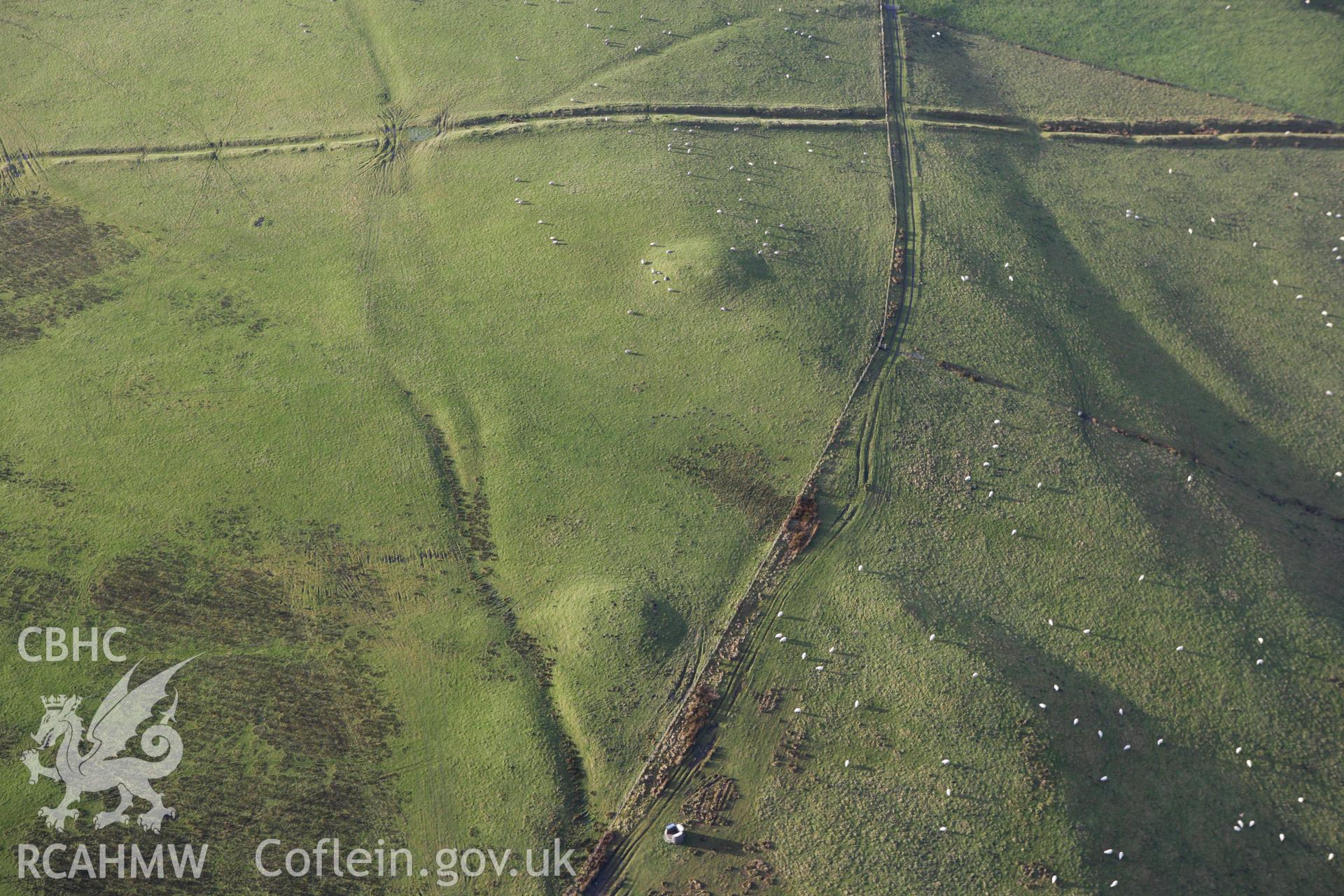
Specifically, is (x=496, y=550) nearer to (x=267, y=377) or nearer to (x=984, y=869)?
(x=267, y=377)

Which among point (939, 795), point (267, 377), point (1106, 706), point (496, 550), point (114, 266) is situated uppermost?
point (114, 266)

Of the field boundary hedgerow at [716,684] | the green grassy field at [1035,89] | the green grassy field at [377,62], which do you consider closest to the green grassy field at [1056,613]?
the field boundary hedgerow at [716,684]

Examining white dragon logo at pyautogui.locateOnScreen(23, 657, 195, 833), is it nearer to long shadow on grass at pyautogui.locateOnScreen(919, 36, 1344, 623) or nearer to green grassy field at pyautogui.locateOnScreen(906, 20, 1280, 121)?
long shadow on grass at pyautogui.locateOnScreen(919, 36, 1344, 623)

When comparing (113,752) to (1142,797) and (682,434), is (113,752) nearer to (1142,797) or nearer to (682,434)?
(682,434)

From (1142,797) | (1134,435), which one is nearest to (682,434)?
(1134,435)

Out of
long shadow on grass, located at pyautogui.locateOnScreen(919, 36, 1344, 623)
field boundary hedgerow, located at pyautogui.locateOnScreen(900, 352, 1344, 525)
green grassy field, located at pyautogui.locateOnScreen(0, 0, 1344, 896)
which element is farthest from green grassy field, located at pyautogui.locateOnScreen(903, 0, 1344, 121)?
field boundary hedgerow, located at pyautogui.locateOnScreen(900, 352, 1344, 525)

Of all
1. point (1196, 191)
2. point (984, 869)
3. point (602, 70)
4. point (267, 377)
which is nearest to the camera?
point (984, 869)

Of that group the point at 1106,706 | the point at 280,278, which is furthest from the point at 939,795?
the point at 280,278
